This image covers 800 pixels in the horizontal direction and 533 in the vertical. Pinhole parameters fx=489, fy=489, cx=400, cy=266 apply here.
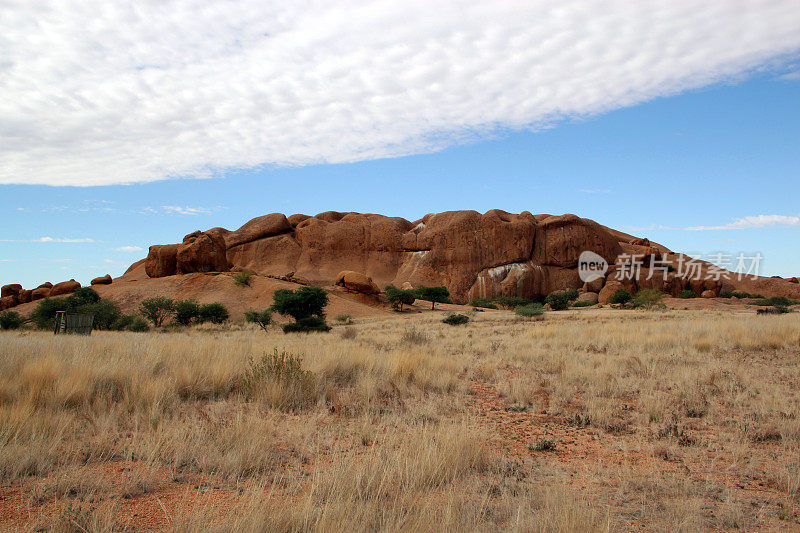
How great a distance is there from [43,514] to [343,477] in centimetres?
194

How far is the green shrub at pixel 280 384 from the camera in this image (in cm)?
665

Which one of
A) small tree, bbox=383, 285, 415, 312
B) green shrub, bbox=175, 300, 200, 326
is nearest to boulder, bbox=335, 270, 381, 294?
small tree, bbox=383, 285, 415, 312

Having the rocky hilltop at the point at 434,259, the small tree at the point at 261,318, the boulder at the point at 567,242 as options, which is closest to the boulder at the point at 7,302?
the rocky hilltop at the point at 434,259

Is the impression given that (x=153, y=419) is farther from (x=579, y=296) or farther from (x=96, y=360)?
(x=579, y=296)

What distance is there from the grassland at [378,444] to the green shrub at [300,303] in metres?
26.6

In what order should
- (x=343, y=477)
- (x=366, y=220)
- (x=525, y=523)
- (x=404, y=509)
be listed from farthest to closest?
(x=366, y=220) → (x=343, y=477) → (x=404, y=509) → (x=525, y=523)

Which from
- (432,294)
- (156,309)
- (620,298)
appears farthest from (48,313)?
(620,298)

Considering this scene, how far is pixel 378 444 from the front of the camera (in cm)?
488

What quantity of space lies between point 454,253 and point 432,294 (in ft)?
49.7

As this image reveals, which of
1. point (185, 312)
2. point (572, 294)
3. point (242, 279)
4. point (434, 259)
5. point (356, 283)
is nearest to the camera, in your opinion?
point (185, 312)

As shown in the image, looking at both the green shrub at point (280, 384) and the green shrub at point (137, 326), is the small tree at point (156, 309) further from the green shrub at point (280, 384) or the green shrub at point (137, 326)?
the green shrub at point (280, 384)

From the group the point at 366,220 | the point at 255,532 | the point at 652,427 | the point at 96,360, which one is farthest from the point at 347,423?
the point at 366,220

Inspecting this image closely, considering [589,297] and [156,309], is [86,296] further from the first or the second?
[589,297]

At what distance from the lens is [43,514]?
3.11 meters
